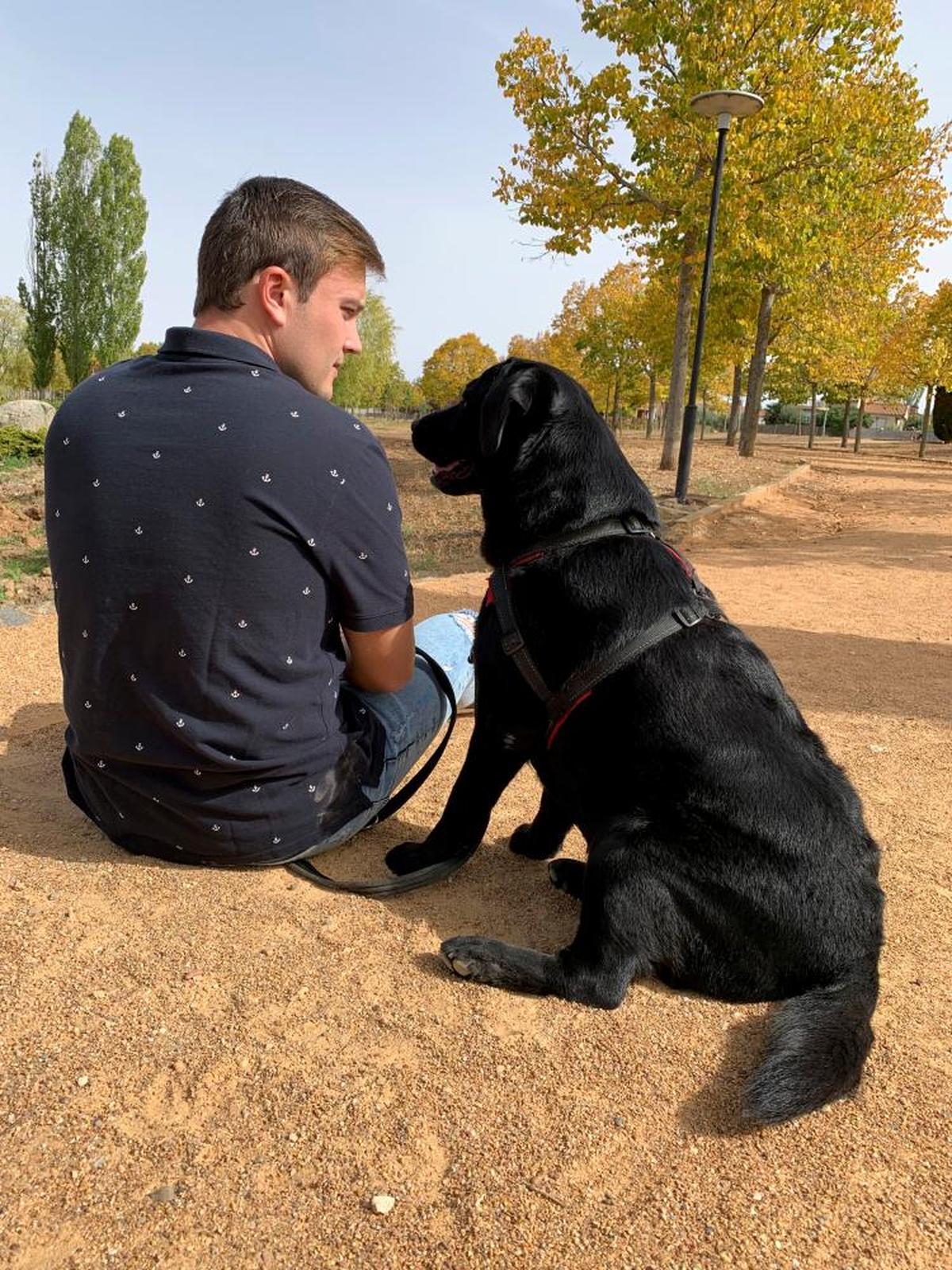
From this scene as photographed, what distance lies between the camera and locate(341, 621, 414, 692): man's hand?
2523 mm

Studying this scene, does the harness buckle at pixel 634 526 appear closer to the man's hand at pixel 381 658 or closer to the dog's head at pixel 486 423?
the dog's head at pixel 486 423

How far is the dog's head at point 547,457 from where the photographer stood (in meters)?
2.65

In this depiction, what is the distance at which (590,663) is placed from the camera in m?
2.40

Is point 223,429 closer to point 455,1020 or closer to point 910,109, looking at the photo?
point 455,1020

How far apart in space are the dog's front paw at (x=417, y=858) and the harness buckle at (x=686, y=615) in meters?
1.13

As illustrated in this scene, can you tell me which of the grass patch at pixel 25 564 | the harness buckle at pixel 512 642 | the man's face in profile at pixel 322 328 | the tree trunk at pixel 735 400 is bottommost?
the grass patch at pixel 25 564

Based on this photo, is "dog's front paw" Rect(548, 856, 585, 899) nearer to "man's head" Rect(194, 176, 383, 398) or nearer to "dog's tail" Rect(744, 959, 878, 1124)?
"dog's tail" Rect(744, 959, 878, 1124)

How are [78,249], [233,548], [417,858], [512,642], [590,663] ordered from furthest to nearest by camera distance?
[78,249] → [417,858] → [512,642] → [590,663] → [233,548]

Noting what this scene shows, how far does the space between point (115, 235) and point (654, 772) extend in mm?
52836

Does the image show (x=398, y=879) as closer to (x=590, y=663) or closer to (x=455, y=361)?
(x=590, y=663)

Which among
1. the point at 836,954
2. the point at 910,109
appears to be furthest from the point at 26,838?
the point at 910,109

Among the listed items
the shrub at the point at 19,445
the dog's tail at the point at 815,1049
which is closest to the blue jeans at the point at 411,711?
the dog's tail at the point at 815,1049

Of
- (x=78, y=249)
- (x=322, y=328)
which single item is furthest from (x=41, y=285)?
(x=322, y=328)

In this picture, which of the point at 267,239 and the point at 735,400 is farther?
the point at 735,400
